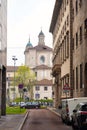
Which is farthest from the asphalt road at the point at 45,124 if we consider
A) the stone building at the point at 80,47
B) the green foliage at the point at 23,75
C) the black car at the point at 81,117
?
the green foliage at the point at 23,75

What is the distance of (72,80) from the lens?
56438 millimetres

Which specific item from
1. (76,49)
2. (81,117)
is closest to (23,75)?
(76,49)

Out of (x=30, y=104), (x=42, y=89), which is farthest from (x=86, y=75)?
(x=42, y=89)

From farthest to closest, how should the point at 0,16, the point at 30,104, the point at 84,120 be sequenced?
the point at 30,104 → the point at 0,16 → the point at 84,120

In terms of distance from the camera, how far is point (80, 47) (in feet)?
160

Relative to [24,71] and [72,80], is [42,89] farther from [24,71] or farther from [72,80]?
[72,80]

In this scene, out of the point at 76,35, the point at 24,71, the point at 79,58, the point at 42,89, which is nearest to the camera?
the point at 79,58

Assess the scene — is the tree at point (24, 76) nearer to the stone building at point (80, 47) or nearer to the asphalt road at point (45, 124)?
the stone building at point (80, 47)

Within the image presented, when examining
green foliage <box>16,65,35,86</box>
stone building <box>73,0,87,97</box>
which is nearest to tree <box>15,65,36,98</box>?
green foliage <box>16,65,35,86</box>

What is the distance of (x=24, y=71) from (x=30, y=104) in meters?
65.0

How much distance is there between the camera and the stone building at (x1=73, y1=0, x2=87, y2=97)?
4519 centimetres

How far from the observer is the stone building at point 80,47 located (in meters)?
45.2

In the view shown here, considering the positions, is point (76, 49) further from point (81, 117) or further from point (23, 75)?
point (23, 75)

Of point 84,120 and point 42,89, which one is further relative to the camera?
point 42,89
